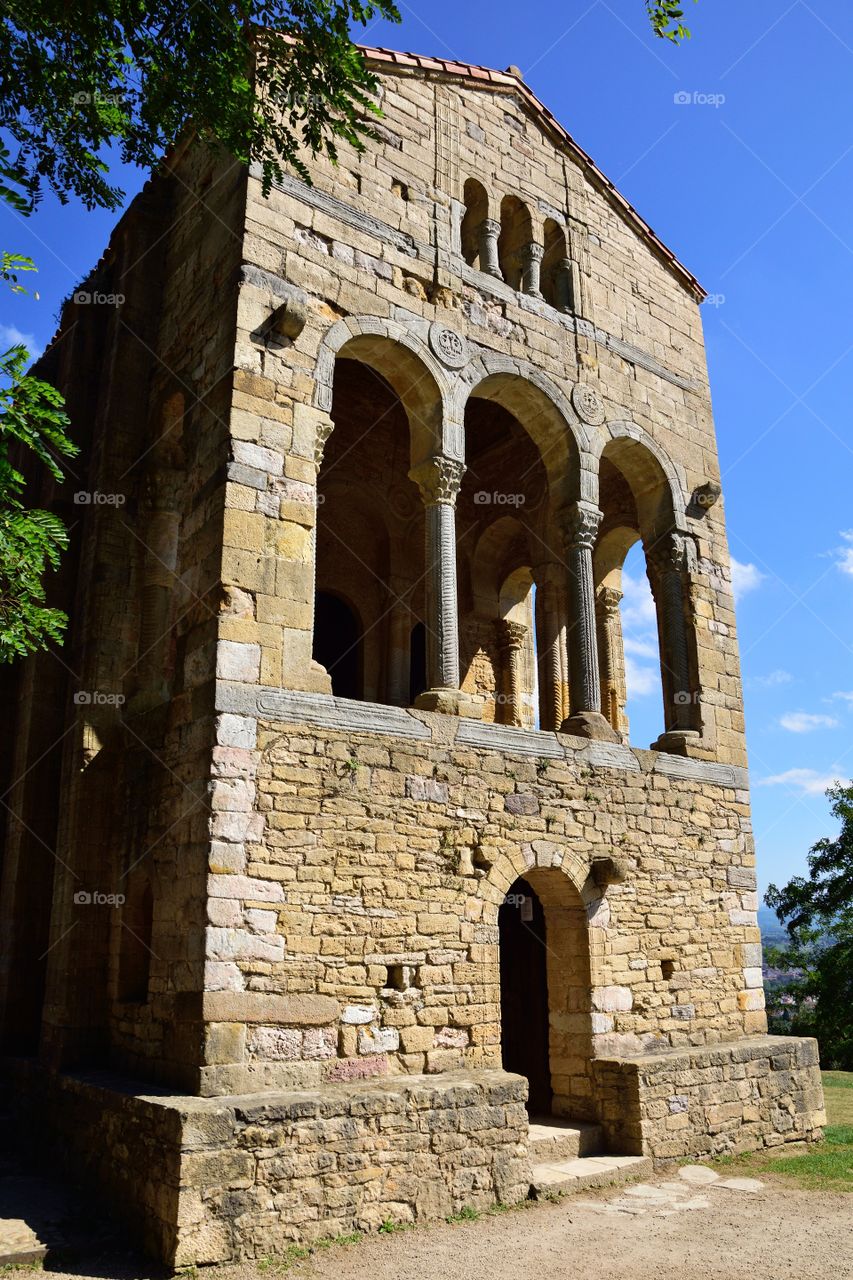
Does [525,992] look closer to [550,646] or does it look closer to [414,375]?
[550,646]

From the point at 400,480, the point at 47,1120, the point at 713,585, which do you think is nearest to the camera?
the point at 47,1120

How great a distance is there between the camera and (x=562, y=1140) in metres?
8.05

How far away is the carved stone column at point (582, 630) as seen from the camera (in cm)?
963

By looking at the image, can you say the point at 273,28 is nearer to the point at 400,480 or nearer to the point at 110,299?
the point at 110,299

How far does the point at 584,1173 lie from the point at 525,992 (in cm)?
324

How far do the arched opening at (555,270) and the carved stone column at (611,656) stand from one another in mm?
4058

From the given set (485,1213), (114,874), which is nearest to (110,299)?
(114,874)

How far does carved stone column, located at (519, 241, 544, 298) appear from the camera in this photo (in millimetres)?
10602

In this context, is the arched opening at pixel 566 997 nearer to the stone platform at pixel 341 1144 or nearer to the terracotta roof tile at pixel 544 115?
the stone platform at pixel 341 1144

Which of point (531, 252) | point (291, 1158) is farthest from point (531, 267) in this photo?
point (291, 1158)

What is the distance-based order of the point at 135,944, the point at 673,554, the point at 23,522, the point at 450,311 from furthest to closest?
the point at 673,554
the point at 450,311
the point at 135,944
the point at 23,522

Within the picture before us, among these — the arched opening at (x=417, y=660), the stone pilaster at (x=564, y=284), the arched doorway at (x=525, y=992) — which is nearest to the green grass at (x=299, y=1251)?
the arched doorway at (x=525, y=992)

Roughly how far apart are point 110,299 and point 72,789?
522 cm

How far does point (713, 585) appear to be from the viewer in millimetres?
11570
